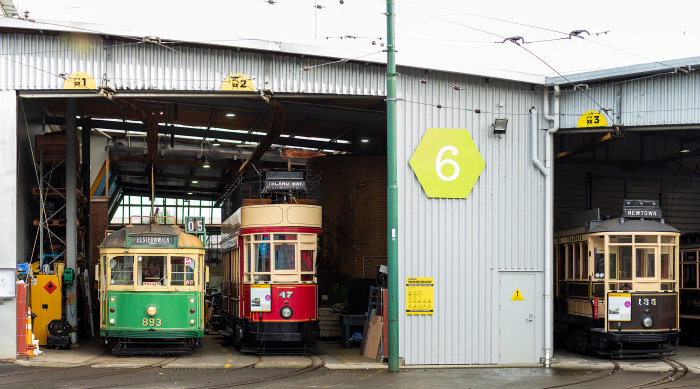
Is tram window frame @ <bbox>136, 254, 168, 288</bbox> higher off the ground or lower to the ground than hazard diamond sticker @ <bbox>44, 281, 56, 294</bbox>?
higher

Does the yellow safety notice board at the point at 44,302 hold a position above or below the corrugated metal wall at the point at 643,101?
below

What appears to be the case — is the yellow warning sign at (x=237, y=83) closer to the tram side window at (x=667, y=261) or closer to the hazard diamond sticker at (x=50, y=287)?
the hazard diamond sticker at (x=50, y=287)

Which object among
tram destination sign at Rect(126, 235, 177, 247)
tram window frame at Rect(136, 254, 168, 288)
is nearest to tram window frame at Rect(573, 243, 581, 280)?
tram destination sign at Rect(126, 235, 177, 247)

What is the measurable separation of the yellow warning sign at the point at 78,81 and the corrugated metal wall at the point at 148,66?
0.34 ft

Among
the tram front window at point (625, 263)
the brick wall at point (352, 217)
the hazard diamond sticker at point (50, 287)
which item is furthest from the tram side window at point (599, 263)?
the hazard diamond sticker at point (50, 287)

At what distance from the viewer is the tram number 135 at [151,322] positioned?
58.4ft

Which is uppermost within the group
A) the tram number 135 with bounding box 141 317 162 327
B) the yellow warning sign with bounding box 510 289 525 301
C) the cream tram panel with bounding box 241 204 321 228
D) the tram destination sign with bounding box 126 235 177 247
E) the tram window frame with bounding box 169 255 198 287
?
the cream tram panel with bounding box 241 204 321 228

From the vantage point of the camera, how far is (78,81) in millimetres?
16547

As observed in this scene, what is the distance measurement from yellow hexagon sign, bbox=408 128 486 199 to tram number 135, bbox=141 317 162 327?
6092 millimetres

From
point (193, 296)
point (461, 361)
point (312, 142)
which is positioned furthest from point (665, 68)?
point (312, 142)

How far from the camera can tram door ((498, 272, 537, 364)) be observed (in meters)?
17.4

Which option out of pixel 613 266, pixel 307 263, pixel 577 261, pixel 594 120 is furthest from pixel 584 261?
pixel 307 263

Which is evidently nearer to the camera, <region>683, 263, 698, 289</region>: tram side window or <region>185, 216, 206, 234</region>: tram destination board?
<region>185, 216, 206, 234</region>: tram destination board

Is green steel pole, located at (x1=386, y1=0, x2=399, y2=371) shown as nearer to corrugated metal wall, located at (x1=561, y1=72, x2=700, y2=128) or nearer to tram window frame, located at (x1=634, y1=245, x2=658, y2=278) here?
corrugated metal wall, located at (x1=561, y1=72, x2=700, y2=128)
